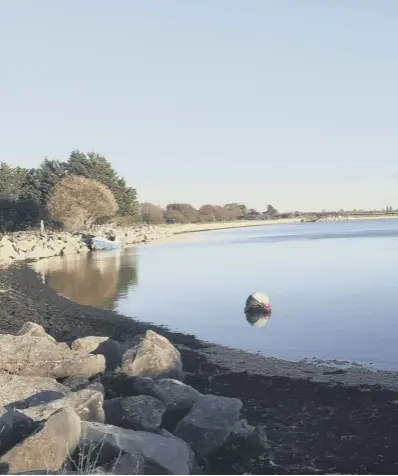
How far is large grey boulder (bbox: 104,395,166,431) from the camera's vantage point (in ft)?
26.8

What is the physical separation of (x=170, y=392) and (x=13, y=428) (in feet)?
9.75

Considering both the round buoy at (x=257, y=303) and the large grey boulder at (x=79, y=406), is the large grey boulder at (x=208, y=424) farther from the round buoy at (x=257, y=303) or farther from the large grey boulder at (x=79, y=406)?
the round buoy at (x=257, y=303)

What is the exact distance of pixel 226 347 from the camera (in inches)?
667

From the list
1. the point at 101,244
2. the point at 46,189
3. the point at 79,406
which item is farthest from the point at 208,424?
the point at 46,189

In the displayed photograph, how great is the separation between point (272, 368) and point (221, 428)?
571cm

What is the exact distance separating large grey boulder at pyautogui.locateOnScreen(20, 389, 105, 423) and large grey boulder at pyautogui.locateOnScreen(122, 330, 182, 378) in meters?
2.56

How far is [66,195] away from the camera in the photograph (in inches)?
2896

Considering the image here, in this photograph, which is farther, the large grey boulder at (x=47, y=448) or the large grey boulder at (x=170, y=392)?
the large grey boulder at (x=170, y=392)

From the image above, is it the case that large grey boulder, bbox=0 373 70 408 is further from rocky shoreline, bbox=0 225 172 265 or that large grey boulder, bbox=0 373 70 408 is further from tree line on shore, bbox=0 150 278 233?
tree line on shore, bbox=0 150 278 233

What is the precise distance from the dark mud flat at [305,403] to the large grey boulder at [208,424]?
2.47 ft

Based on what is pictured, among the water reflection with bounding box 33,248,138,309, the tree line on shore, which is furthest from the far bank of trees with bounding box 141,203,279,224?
the water reflection with bounding box 33,248,138,309

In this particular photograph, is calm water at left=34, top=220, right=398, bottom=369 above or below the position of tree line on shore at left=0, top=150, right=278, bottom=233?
below

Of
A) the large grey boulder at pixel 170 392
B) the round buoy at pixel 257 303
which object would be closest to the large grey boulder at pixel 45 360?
the large grey boulder at pixel 170 392

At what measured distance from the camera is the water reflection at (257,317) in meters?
20.9
